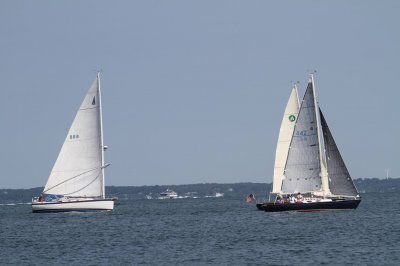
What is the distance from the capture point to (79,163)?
11206cm

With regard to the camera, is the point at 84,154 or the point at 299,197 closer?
the point at 299,197

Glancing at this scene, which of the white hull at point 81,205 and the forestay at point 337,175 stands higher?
the forestay at point 337,175

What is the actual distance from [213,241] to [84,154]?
40.2 m

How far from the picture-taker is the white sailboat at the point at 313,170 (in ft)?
326

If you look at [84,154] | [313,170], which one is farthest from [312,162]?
[84,154]

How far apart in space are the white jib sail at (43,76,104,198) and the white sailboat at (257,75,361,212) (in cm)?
2128

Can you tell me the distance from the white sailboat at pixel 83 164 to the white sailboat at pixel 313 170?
21.4 m

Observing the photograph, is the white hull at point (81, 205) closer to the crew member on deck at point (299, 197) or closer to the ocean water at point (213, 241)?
the ocean water at point (213, 241)

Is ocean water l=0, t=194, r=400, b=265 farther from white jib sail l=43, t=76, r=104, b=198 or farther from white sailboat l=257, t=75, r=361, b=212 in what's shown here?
white jib sail l=43, t=76, r=104, b=198

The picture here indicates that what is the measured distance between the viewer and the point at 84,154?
366 ft

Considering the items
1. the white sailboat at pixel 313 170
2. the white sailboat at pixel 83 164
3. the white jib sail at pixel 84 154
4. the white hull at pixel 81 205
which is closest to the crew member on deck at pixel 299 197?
the white sailboat at pixel 313 170

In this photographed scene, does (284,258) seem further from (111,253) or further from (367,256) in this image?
(111,253)

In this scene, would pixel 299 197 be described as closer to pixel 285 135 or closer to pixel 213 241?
pixel 285 135

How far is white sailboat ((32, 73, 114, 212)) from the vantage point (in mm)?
111000
